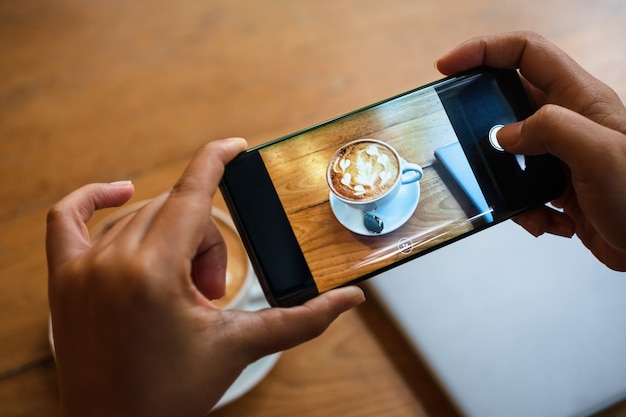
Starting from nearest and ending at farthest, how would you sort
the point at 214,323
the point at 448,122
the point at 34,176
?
the point at 214,323
the point at 448,122
the point at 34,176

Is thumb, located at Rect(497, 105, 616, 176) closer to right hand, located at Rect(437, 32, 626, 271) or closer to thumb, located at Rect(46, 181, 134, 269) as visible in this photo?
right hand, located at Rect(437, 32, 626, 271)

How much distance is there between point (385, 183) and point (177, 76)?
1.05 feet

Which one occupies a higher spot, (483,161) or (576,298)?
(483,161)

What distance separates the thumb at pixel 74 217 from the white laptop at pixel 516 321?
24 cm

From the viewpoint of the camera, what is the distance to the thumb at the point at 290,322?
1.15 ft

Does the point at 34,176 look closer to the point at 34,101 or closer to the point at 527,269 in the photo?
the point at 34,101

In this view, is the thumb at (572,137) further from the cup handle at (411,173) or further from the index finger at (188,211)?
the index finger at (188,211)

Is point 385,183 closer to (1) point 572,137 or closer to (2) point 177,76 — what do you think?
(1) point 572,137

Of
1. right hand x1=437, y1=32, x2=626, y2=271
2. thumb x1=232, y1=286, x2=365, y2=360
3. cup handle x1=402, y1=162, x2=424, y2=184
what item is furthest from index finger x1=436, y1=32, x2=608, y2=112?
thumb x1=232, y1=286, x2=365, y2=360

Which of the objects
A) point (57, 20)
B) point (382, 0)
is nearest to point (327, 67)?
point (382, 0)

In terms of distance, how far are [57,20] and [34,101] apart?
0.38 feet

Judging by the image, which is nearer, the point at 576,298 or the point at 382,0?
the point at 576,298

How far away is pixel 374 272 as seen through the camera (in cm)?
41

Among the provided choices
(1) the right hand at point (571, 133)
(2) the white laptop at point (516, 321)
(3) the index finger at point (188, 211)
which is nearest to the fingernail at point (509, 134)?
(1) the right hand at point (571, 133)
